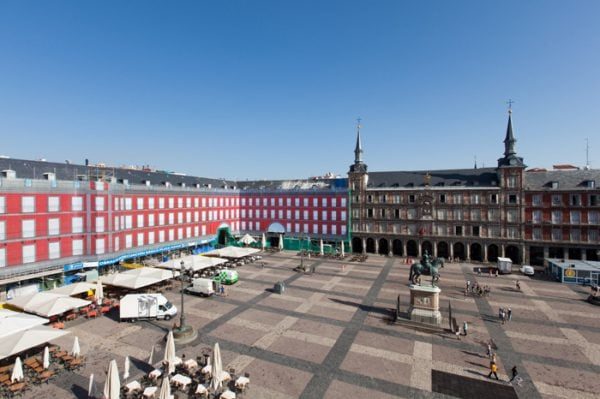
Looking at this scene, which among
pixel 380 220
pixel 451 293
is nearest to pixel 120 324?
pixel 451 293

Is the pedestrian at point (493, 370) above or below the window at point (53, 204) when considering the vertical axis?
below

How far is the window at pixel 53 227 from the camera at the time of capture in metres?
36.2

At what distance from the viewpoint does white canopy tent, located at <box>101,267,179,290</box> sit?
31.5 m

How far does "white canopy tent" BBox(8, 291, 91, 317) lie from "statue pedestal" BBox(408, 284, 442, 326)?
2913cm

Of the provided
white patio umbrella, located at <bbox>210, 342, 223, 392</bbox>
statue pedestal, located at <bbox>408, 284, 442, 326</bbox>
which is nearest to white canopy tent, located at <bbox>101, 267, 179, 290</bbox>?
white patio umbrella, located at <bbox>210, 342, 223, 392</bbox>

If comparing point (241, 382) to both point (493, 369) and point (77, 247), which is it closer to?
point (493, 369)

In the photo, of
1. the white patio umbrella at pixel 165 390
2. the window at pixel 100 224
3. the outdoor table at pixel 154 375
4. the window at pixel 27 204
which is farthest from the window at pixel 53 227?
the white patio umbrella at pixel 165 390

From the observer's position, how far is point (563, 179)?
5000 cm

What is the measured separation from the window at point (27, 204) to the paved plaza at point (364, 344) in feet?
54.7

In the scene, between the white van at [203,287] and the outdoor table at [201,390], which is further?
the white van at [203,287]

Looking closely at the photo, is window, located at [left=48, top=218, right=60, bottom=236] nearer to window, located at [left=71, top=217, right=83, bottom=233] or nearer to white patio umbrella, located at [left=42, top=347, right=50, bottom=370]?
window, located at [left=71, top=217, right=83, bottom=233]

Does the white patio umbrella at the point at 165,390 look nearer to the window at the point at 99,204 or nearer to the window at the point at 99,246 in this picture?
the window at the point at 99,246

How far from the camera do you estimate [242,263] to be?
48.9 meters

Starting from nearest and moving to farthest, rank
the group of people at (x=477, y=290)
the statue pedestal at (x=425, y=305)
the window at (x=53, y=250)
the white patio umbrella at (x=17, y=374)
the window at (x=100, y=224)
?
1. the white patio umbrella at (x=17, y=374)
2. the statue pedestal at (x=425, y=305)
3. the group of people at (x=477, y=290)
4. the window at (x=53, y=250)
5. the window at (x=100, y=224)
